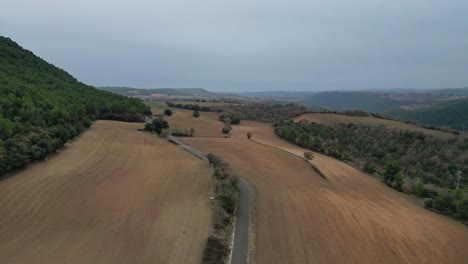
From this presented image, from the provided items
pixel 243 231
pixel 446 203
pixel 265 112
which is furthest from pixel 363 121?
pixel 243 231

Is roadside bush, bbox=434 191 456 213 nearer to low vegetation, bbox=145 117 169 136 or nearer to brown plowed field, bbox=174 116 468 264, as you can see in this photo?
brown plowed field, bbox=174 116 468 264

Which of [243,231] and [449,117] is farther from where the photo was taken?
[449,117]

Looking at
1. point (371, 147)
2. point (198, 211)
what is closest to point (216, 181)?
point (198, 211)

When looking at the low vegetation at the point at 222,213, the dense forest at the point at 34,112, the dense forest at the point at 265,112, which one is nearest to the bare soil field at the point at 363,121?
the dense forest at the point at 265,112

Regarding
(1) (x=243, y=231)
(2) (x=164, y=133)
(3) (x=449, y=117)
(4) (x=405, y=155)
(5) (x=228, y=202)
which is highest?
(2) (x=164, y=133)

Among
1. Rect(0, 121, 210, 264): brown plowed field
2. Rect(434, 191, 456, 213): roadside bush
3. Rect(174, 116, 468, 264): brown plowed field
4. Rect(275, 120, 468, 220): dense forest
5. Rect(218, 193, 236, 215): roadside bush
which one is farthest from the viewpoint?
Rect(275, 120, 468, 220): dense forest

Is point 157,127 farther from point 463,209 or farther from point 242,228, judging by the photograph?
point 463,209

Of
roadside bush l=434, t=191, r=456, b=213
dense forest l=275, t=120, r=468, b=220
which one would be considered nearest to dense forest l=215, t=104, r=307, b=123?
dense forest l=275, t=120, r=468, b=220
